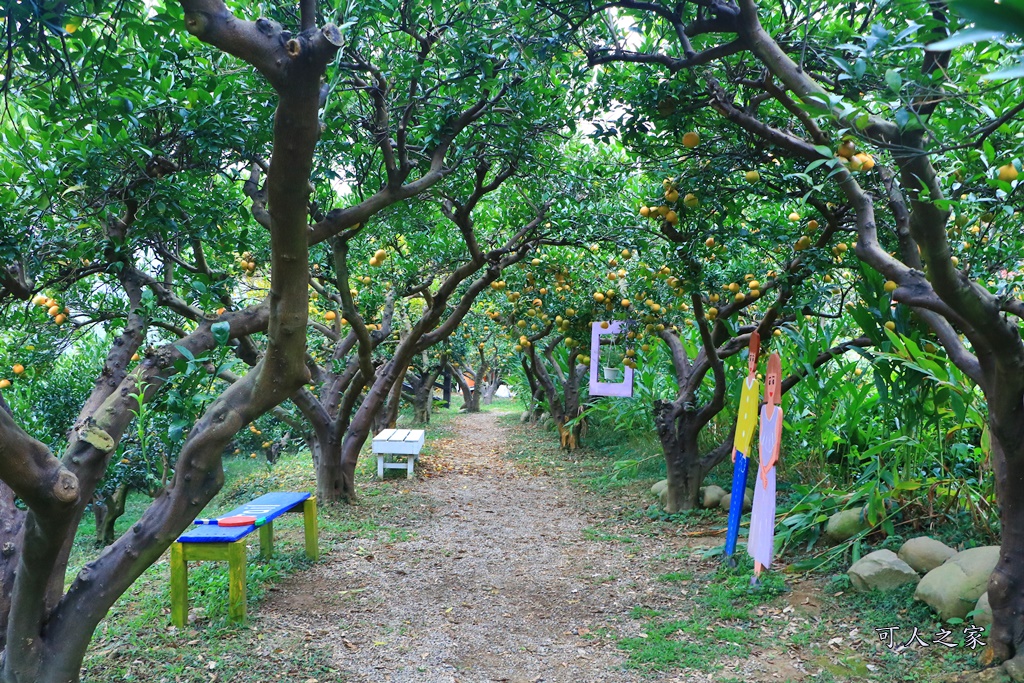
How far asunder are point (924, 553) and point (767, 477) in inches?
42.2

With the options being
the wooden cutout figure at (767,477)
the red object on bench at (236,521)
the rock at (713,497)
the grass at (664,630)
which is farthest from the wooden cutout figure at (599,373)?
the red object on bench at (236,521)

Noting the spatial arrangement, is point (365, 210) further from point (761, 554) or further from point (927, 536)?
point (927, 536)

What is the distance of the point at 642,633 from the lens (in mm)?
4617

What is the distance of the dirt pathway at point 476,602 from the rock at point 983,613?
161 cm

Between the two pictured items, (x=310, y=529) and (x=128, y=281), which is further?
(x=310, y=529)

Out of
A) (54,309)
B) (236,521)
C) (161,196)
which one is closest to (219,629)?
(236,521)

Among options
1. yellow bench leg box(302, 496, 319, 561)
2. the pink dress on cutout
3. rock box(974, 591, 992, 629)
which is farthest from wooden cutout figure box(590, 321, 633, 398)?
rock box(974, 591, 992, 629)

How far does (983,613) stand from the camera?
3885 mm

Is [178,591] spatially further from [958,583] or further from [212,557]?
[958,583]

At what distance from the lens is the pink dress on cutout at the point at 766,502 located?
195 inches

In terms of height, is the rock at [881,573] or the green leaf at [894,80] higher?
the green leaf at [894,80]

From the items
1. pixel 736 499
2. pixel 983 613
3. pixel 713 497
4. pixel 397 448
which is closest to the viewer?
pixel 983 613

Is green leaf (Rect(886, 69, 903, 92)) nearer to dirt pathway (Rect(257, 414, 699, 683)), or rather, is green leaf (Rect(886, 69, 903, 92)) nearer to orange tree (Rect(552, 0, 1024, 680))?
orange tree (Rect(552, 0, 1024, 680))

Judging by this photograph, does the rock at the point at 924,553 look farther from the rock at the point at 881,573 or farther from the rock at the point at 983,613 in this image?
the rock at the point at 983,613
